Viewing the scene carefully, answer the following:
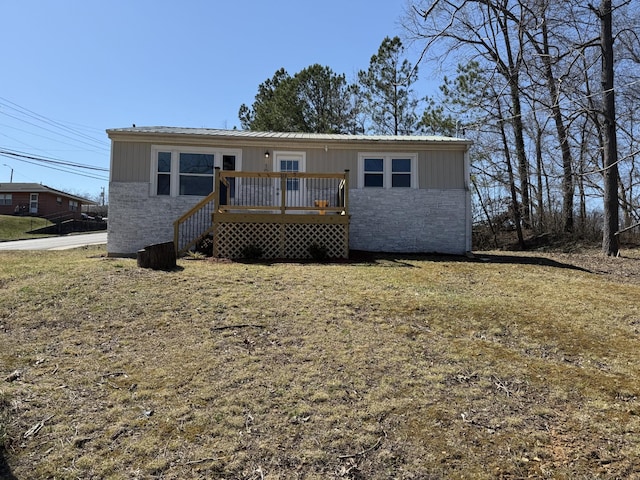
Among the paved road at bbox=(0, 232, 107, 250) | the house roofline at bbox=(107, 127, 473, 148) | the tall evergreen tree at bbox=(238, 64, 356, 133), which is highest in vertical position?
the tall evergreen tree at bbox=(238, 64, 356, 133)

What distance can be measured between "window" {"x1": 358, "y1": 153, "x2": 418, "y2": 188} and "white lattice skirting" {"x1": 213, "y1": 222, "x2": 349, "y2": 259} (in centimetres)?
258

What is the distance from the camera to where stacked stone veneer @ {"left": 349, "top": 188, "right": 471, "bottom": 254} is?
38.8 feet

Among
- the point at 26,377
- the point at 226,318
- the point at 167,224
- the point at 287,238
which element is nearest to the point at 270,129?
the point at 167,224

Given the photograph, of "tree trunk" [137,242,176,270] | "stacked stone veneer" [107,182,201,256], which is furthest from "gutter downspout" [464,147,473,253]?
"tree trunk" [137,242,176,270]

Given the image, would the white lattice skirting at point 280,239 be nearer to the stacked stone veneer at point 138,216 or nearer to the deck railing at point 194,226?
the deck railing at point 194,226

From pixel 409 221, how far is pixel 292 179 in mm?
3616

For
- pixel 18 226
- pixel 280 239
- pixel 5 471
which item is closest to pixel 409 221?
pixel 280 239

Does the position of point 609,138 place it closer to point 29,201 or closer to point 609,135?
point 609,135

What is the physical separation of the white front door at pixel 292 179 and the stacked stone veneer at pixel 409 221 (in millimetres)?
1495

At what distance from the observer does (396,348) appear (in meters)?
4.23

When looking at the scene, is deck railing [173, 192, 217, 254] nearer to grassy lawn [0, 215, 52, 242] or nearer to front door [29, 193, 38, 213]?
grassy lawn [0, 215, 52, 242]

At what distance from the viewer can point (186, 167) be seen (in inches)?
457

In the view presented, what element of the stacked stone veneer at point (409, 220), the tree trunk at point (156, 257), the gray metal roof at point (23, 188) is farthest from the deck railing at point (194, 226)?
the gray metal roof at point (23, 188)

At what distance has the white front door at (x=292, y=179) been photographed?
11.6 m
